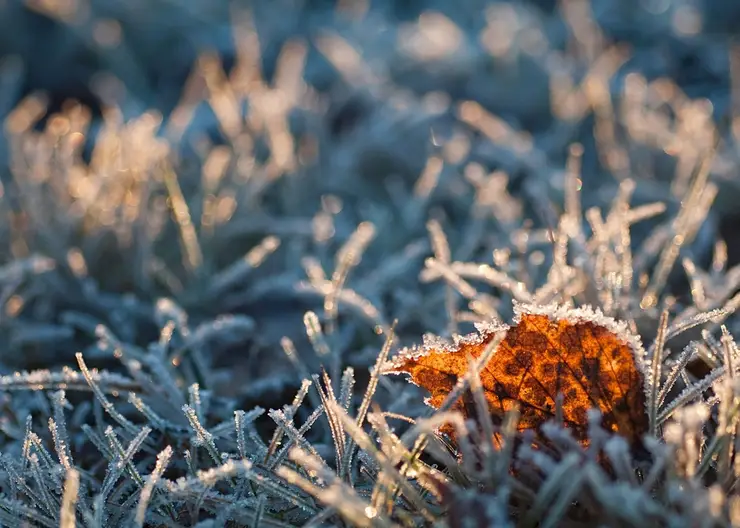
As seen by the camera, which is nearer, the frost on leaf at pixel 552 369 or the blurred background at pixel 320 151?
the frost on leaf at pixel 552 369

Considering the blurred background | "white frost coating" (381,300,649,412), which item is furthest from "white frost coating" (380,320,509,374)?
the blurred background

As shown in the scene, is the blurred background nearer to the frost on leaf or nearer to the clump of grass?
the clump of grass

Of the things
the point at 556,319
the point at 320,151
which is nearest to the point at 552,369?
the point at 556,319

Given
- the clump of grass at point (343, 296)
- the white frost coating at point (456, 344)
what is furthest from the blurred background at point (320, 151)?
the white frost coating at point (456, 344)

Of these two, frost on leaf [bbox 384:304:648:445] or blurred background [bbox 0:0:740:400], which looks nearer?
frost on leaf [bbox 384:304:648:445]

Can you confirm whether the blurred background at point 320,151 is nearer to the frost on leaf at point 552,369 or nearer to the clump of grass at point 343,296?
the clump of grass at point 343,296

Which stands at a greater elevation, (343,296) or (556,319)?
(556,319)

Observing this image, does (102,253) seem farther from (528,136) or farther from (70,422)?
(528,136)

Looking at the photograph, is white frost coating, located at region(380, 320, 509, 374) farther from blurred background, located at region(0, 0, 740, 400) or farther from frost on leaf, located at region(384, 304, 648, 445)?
blurred background, located at region(0, 0, 740, 400)

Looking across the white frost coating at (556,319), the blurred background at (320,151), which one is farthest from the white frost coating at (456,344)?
the blurred background at (320,151)

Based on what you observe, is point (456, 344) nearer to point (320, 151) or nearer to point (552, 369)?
point (552, 369)

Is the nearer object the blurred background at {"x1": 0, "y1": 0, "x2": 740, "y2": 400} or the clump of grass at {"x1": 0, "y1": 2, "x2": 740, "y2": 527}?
the clump of grass at {"x1": 0, "y1": 2, "x2": 740, "y2": 527}

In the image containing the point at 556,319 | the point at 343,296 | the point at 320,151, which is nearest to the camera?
the point at 556,319
